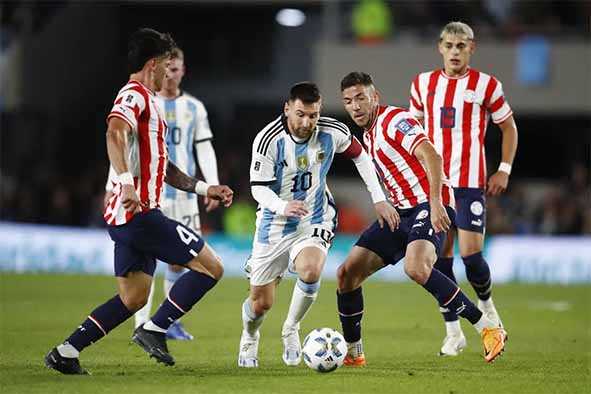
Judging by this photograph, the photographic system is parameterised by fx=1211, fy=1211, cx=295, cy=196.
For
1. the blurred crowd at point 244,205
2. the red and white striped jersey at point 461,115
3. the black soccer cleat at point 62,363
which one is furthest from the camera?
the blurred crowd at point 244,205

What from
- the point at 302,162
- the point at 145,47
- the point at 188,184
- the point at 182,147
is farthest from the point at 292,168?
the point at 182,147

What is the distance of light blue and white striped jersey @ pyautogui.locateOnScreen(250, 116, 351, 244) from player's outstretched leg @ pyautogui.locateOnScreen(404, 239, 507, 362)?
25.5 inches

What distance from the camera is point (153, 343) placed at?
7.86 meters

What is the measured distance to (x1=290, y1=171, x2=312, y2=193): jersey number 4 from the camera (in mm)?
8086

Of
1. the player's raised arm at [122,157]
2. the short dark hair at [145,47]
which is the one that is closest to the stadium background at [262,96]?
the short dark hair at [145,47]

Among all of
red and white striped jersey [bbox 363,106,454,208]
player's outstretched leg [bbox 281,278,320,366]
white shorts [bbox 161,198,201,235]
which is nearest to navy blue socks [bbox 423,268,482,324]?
red and white striped jersey [bbox 363,106,454,208]

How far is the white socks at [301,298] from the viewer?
7988 millimetres

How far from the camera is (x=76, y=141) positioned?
2372cm

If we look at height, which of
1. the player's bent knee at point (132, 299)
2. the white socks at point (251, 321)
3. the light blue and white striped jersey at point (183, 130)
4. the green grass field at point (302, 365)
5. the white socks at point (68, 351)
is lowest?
the green grass field at point (302, 365)

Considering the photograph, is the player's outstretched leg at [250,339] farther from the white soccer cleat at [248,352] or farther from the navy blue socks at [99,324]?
the navy blue socks at [99,324]

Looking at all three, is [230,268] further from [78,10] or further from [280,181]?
[280,181]

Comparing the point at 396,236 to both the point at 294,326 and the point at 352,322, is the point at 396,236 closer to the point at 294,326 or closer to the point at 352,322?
the point at 352,322

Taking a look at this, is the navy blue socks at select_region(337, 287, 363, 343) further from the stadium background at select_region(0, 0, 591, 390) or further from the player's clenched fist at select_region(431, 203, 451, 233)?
the stadium background at select_region(0, 0, 591, 390)

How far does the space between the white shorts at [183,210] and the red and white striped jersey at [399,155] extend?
218cm
